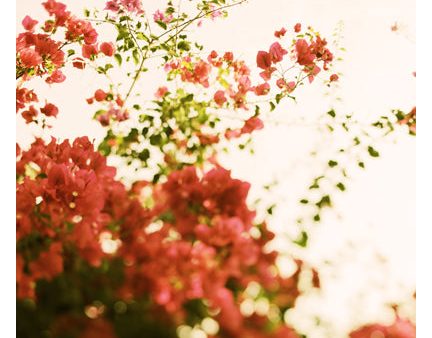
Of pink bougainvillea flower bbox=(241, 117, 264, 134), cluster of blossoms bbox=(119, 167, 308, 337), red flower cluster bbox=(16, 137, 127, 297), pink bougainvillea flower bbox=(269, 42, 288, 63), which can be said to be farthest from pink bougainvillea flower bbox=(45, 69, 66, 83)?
cluster of blossoms bbox=(119, 167, 308, 337)

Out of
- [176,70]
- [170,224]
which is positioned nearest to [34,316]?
[170,224]

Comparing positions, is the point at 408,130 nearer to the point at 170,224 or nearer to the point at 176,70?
the point at 176,70

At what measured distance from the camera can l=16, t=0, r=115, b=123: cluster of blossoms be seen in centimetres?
214

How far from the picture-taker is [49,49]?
2297 mm

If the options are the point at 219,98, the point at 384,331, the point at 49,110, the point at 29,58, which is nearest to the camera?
the point at 384,331

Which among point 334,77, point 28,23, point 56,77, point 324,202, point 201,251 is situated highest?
point 28,23

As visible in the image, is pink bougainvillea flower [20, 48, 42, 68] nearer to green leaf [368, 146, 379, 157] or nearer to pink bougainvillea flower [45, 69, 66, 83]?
pink bougainvillea flower [45, 69, 66, 83]

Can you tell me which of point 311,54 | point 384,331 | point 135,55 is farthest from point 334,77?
point 384,331

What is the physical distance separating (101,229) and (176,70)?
141 cm

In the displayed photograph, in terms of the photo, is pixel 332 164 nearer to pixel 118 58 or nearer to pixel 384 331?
pixel 118 58

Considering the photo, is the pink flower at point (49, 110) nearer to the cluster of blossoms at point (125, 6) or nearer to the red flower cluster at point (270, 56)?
the cluster of blossoms at point (125, 6)

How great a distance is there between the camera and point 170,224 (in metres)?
1.14

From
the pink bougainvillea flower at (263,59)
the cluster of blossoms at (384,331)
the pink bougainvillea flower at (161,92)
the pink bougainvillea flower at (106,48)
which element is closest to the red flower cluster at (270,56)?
the pink bougainvillea flower at (263,59)

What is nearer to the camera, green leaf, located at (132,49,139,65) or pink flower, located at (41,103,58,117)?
pink flower, located at (41,103,58,117)
